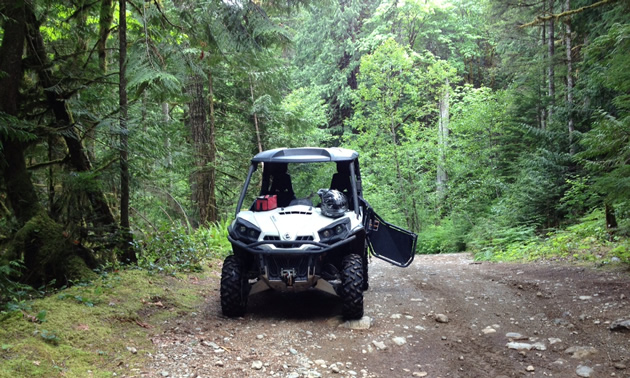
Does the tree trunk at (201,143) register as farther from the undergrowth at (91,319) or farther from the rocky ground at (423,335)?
the rocky ground at (423,335)

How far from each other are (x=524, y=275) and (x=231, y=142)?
10.6m

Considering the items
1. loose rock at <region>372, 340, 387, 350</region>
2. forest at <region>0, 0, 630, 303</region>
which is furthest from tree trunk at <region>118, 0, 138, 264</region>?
loose rock at <region>372, 340, 387, 350</region>

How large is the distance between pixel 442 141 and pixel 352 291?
683 inches

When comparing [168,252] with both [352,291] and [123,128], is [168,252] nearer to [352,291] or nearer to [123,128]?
[123,128]

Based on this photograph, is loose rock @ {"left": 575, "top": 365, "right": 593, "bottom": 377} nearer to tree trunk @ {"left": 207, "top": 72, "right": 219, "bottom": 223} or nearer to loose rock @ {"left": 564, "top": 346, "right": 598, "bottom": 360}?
loose rock @ {"left": 564, "top": 346, "right": 598, "bottom": 360}

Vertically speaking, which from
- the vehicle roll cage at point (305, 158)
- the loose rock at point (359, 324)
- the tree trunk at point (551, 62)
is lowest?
the loose rock at point (359, 324)

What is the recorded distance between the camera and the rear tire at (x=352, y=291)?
16.8ft

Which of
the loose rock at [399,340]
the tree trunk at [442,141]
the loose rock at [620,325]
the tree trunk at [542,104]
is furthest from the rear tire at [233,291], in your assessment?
the tree trunk at [442,141]

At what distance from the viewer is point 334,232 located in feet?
17.6

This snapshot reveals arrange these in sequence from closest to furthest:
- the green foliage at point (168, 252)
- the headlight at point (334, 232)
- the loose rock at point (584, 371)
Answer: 1. the loose rock at point (584, 371)
2. the headlight at point (334, 232)
3. the green foliage at point (168, 252)

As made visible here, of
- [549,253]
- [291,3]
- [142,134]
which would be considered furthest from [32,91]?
[549,253]

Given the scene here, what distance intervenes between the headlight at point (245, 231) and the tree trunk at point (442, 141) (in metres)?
15.7

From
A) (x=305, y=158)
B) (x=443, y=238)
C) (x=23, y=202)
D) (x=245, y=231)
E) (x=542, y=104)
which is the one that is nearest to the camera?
(x=245, y=231)

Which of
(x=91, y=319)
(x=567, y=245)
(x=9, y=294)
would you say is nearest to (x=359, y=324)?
(x=91, y=319)
